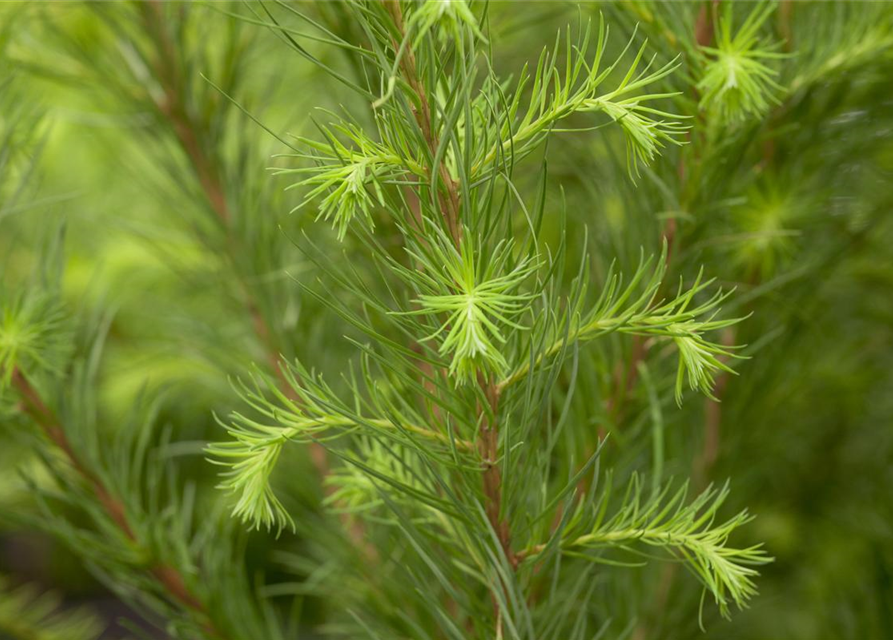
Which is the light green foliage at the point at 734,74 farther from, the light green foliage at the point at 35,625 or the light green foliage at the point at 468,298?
the light green foliage at the point at 35,625

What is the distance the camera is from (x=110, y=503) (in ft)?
1.28

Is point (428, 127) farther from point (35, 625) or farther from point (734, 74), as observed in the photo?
point (35, 625)

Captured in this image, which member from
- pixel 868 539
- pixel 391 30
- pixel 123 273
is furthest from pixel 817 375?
pixel 123 273

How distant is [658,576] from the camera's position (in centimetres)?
40

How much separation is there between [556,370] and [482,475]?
5 cm

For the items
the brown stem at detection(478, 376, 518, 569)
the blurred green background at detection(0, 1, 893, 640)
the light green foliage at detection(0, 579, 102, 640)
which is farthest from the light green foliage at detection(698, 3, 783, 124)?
the light green foliage at detection(0, 579, 102, 640)

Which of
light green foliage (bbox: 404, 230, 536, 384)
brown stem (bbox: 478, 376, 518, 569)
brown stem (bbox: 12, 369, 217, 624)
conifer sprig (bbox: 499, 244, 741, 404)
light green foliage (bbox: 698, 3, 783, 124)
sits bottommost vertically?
brown stem (bbox: 12, 369, 217, 624)

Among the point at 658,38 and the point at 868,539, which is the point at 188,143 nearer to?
the point at 658,38

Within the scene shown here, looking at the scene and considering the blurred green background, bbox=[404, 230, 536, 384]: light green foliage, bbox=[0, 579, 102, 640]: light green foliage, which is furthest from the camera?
bbox=[0, 579, 102, 640]: light green foliage

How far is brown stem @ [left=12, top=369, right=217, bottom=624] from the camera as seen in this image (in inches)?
14.9

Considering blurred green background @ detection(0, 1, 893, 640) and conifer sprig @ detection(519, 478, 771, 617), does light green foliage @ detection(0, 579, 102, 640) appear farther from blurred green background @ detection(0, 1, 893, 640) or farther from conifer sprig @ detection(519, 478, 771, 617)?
conifer sprig @ detection(519, 478, 771, 617)

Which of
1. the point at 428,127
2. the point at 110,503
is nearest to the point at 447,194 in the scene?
the point at 428,127

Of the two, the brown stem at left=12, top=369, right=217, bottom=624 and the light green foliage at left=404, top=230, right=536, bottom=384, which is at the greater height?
the light green foliage at left=404, top=230, right=536, bottom=384

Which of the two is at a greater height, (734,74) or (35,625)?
(734,74)
